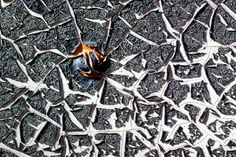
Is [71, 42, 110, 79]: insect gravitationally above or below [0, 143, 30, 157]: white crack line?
above

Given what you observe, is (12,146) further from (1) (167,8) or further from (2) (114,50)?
(1) (167,8)

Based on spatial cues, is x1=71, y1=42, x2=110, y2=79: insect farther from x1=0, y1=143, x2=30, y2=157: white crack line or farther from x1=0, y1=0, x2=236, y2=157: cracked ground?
x1=0, y1=143, x2=30, y2=157: white crack line

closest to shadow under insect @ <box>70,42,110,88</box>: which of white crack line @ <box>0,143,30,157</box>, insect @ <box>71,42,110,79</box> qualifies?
insect @ <box>71,42,110,79</box>

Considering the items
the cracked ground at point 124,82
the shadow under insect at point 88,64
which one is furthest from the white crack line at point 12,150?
the shadow under insect at point 88,64

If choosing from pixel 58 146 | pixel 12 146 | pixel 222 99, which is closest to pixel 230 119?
pixel 222 99

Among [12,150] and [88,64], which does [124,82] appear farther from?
[12,150]

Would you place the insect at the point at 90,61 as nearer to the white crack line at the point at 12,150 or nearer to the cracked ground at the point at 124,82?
the cracked ground at the point at 124,82
